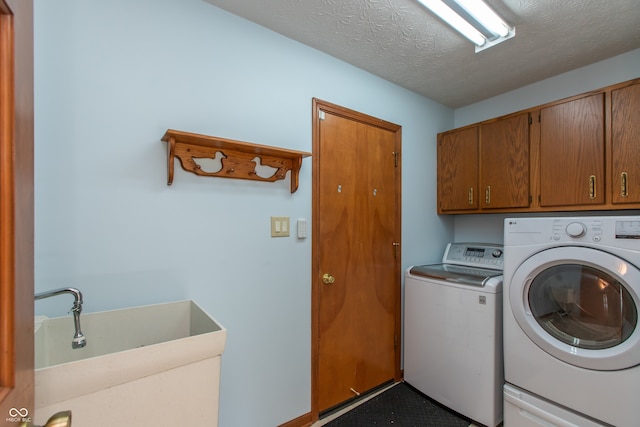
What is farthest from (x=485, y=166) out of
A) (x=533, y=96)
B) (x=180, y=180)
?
(x=180, y=180)

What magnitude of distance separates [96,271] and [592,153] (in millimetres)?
2707

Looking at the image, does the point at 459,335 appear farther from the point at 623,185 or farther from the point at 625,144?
the point at 625,144

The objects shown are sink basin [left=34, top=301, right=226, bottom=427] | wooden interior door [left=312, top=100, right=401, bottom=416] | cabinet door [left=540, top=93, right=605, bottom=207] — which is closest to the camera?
sink basin [left=34, top=301, right=226, bottom=427]

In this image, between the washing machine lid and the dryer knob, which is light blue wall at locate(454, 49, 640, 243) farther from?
the dryer knob

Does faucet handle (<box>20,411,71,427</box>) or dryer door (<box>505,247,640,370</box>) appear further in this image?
dryer door (<box>505,247,640,370</box>)

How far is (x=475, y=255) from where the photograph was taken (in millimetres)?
2371

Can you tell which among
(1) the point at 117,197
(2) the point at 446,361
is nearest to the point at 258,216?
(1) the point at 117,197

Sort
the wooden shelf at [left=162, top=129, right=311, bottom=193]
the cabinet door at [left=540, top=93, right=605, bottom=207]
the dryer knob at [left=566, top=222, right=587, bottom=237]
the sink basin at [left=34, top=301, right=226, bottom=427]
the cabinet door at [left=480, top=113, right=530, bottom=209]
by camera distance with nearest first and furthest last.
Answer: the sink basin at [left=34, top=301, right=226, bottom=427], the wooden shelf at [left=162, top=129, right=311, bottom=193], the dryer knob at [left=566, top=222, right=587, bottom=237], the cabinet door at [left=540, top=93, right=605, bottom=207], the cabinet door at [left=480, top=113, right=530, bottom=209]

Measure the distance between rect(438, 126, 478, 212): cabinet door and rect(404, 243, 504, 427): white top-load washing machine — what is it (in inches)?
17.7

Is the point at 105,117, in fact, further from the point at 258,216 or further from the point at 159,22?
the point at 258,216

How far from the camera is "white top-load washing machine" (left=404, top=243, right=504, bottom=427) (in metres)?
1.74

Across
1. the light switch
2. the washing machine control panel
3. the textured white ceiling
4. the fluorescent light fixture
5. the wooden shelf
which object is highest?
the textured white ceiling

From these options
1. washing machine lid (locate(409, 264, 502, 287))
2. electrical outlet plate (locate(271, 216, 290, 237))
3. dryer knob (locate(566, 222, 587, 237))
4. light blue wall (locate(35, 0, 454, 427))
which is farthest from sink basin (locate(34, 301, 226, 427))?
dryer knob (locate(566, 222, 587, 237))

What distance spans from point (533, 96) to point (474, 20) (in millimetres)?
1180
